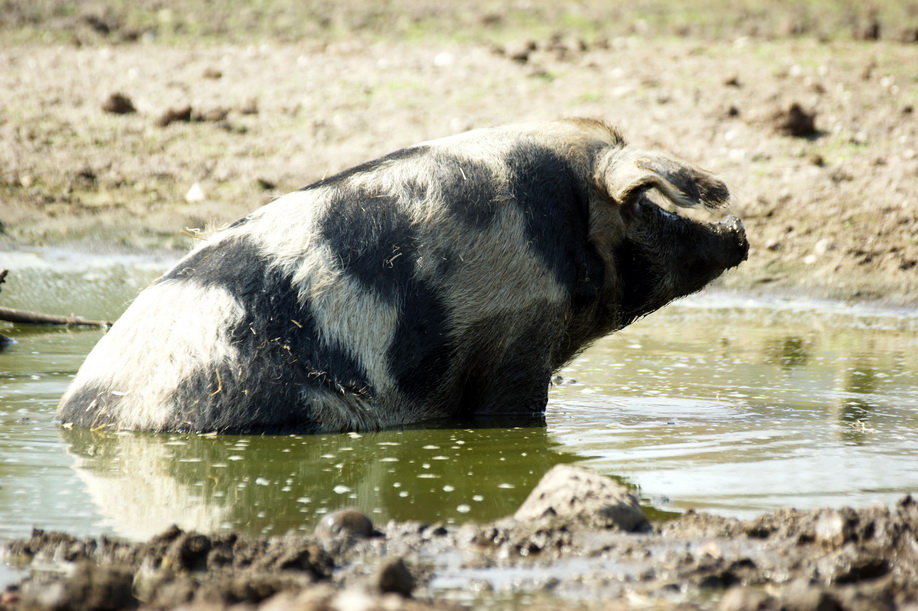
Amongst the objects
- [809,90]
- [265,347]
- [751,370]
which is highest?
[809,90]

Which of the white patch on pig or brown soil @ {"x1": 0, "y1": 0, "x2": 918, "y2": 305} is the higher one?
brown soil @ {"x1": 0, "y1": 0, "x2": 918, "y2": 305}

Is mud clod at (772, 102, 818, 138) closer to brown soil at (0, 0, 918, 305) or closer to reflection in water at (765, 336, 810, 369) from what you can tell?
brown soil at (0, 0, 918, 305)

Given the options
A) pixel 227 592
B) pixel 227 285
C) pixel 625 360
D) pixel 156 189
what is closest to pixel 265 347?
pixel 227 285

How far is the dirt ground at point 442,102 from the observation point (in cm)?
1015

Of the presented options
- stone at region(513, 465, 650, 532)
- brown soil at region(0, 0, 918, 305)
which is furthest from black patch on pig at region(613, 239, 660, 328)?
brown soil at region(0, 0, 918, 305)

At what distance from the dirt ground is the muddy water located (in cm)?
131

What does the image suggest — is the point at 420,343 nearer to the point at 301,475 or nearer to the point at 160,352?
the point at 301,475

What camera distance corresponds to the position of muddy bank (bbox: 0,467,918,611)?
303cm

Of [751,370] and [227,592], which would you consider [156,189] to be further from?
[227,592]

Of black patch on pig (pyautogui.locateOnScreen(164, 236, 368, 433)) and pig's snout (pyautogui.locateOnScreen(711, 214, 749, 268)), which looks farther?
pig's snout (pyautogui.locateOnScreen(711, 214, 749, 268))

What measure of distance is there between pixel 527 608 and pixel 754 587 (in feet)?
2.17

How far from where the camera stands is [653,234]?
6070mm

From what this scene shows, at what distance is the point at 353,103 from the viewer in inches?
497

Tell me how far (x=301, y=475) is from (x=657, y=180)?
6.94ft
